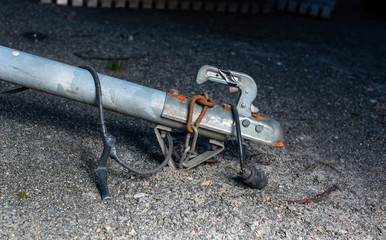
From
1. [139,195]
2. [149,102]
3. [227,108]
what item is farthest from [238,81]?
[139,195]

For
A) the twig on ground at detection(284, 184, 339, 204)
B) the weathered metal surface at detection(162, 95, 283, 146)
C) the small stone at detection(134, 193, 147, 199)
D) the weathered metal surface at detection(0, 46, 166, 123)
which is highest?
the weathered metal surface at detection(0, 46, 166, 123)

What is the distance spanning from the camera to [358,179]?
9.55 ft

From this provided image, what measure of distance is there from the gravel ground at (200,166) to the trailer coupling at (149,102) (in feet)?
0.59

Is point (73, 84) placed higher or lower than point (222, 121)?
higher

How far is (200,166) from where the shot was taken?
275cm

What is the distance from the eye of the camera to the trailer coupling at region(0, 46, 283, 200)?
2365 mm

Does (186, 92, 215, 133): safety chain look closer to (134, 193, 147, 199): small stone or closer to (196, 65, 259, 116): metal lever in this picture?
(196, 65, 259, 116): metal lever

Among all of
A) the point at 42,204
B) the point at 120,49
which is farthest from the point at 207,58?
the point at 42,204

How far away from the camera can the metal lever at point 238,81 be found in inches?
95.6

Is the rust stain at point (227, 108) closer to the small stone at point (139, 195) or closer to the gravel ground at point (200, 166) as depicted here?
the gravel ground at point (200, 166)

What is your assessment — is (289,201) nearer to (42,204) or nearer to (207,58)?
(42,204)

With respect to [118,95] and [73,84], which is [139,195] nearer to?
[118,95]

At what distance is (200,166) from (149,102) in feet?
1.99

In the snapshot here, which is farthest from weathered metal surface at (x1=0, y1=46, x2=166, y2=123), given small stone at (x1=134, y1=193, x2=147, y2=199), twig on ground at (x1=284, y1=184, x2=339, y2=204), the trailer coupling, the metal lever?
twig on ground at (x1=284, y1=184, x2=339, y2=204)
